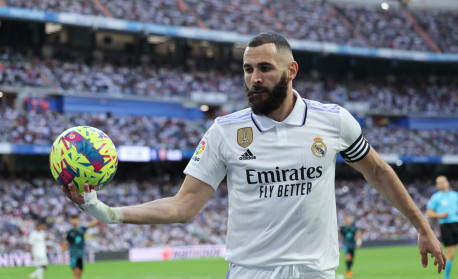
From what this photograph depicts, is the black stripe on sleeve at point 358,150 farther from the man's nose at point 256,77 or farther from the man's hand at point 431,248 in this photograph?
the man's nose at point 256,77

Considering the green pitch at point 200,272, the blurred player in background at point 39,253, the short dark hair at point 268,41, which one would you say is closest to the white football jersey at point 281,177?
the short dark hair at point 268,41

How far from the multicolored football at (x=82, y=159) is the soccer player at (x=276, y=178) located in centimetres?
38

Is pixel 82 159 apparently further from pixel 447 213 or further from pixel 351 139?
pixel 447 213

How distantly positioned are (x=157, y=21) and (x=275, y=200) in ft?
146

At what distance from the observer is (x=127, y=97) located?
45656 millimetres

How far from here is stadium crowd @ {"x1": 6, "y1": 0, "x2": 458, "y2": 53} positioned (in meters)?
47.0

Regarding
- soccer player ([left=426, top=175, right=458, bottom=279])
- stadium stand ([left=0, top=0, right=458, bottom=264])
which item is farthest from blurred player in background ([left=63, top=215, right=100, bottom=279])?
stadium stand ([left=0, top=0, right=458, bottom=264])

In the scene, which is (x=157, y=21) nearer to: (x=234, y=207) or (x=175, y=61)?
(x=175, y=61)

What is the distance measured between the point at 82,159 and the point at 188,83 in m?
45.1

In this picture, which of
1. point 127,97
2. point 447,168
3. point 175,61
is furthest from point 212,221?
point 447,168

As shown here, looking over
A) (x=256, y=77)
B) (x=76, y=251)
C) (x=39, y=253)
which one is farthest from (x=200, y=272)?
(x=256, y=77)

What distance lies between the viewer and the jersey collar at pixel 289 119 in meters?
4.85

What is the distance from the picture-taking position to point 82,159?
4707mm

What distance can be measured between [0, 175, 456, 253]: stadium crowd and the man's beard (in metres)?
29.9
